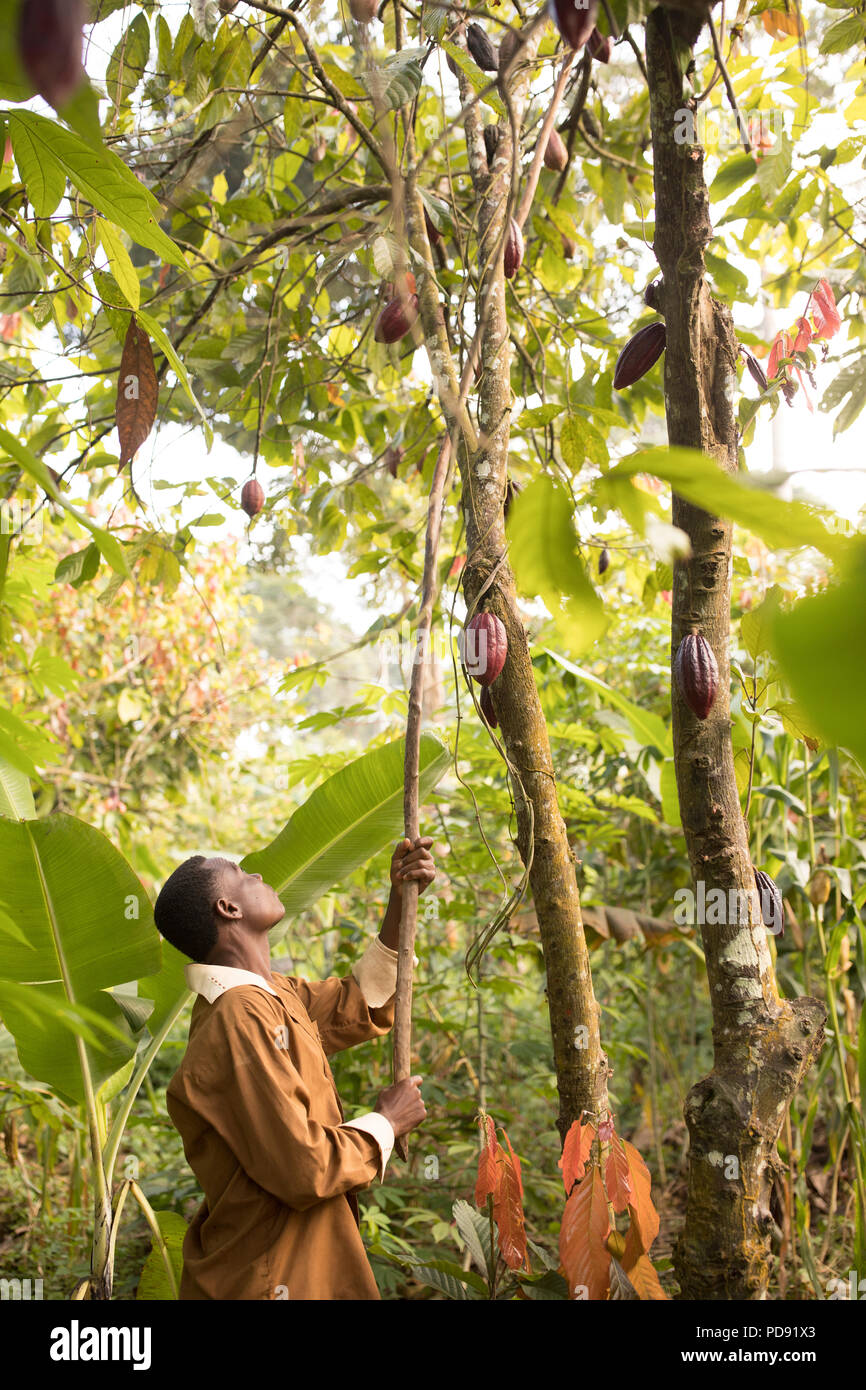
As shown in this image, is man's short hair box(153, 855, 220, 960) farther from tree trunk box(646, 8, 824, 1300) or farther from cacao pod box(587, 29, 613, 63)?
cacao pod box(587, 29, 613, 63)

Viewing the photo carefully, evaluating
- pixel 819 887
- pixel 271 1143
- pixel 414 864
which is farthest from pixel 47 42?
pixel 819 887

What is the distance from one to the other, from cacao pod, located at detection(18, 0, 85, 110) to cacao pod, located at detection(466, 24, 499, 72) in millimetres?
1397

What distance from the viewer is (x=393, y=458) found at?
92.5 inches

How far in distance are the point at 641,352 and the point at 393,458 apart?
0.97 metres

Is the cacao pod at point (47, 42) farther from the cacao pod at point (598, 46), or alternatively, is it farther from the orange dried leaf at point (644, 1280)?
the orange dried leaf at point (644, 1280)

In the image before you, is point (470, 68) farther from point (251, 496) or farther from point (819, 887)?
Result: point (819, 887)

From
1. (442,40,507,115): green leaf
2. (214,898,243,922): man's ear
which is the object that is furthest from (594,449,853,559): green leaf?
(214,898,243,922): man's ear

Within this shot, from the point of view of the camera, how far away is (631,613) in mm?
3654

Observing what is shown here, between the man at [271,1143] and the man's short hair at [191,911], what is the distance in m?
0.05

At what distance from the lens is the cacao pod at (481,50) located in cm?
165

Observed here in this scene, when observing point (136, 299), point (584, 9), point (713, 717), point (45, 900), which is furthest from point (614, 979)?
point (584, 9)

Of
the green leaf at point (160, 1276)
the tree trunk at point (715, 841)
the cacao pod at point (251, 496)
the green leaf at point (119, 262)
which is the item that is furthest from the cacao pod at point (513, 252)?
the green leaf at point (160, 1276)

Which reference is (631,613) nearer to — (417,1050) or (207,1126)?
(417,1050)

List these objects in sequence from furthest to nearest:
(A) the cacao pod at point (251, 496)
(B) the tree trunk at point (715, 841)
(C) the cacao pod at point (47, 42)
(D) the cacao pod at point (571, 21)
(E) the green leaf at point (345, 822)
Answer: (A) the cacao pod at point (251, 496) < (E) the green leaf at point (345, 822) < (B) the tree trunk at point (715, 841) < (D) the cacao pod at point (571, 21) < (C) the cacao pod at point (47, 42)
